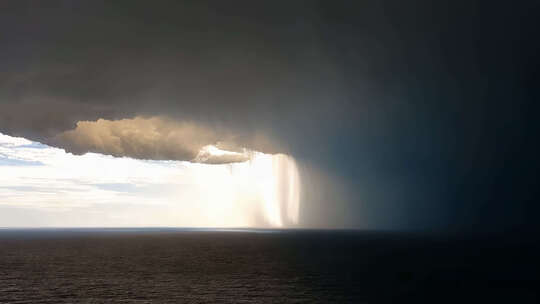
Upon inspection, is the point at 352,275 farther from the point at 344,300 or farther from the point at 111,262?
the point at 111,262

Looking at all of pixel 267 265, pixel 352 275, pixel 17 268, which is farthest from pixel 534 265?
pixel 17 268

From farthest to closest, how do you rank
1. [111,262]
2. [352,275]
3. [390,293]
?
[111,262] → [352,275] → [390,293]

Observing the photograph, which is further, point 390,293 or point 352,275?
point 352,275

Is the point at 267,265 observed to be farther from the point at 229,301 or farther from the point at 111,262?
the point at 229,301

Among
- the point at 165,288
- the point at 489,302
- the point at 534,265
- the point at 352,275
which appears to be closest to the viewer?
the point at 489,302

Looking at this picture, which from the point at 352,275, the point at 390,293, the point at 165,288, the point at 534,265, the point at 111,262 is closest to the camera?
the point at 390,293

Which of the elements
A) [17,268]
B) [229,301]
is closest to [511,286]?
[229,301]

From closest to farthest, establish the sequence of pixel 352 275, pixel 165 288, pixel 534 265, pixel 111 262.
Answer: pixel 165 288
pixel 352 275
pixel 534 265
pixel 111 262

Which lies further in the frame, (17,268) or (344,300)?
(17,268)
